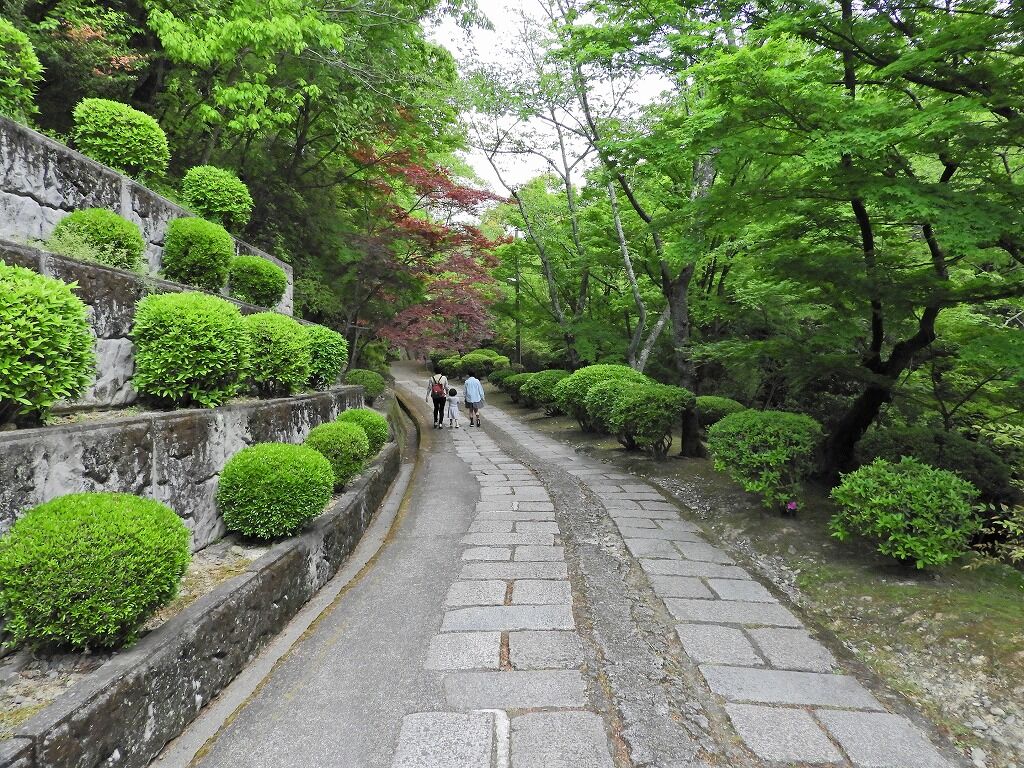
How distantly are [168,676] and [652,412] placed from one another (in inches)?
268

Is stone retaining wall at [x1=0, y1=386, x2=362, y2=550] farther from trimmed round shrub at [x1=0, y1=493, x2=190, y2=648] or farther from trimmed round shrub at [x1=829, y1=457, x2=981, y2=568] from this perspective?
trimmed round shrub at [x1=829, y1=457, x2=981, y2=568]

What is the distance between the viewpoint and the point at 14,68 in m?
4.59

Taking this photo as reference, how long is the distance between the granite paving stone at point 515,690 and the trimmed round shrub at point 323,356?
442 cm

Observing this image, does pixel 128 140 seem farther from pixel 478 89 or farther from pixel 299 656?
pixel 478 89

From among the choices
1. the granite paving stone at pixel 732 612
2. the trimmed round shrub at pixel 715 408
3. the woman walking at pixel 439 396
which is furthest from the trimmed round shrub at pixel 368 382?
the granite paving stone at pixel 732 612

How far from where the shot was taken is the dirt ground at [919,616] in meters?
2.57

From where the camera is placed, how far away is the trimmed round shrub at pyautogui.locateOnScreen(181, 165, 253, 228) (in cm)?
654

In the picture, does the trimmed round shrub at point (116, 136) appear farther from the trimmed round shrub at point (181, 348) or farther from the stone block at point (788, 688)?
the stone block at point (788, 688)

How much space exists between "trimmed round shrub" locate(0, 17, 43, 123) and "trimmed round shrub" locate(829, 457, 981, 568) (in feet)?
25.9

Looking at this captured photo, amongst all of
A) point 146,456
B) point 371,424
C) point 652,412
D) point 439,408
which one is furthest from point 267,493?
point 439,408

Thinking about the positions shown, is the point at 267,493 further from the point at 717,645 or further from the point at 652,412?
the point at 652,412

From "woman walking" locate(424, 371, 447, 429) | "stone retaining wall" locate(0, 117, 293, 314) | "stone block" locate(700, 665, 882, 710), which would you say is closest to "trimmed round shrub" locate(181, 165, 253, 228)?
"stone retaining wall" locate(0, 117, 293, 314)

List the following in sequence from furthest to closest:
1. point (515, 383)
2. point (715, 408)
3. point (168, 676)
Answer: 1. point (515, 383)
2. point (715, 408)
3. point (168, 676)

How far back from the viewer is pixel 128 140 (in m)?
5.03
